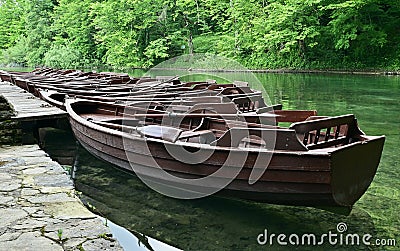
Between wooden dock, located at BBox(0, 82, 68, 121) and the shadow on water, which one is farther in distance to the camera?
wooden dock, located at BBox(0, 82, 68, 121)

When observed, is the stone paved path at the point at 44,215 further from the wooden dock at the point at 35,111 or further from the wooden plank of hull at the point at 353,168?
the wooden plank of hull at the point at 353,168

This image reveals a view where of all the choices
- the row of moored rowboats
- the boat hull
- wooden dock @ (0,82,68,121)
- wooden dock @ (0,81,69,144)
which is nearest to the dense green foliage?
Answer: wooden dock @ (0,81,69,144)

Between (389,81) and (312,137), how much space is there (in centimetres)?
1466

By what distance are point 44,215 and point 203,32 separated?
34504 mm

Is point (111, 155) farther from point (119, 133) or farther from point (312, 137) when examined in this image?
point (312, 137)

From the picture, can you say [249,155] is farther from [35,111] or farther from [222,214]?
[35,111]

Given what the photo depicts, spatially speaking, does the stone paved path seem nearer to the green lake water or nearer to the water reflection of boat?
the green lake water

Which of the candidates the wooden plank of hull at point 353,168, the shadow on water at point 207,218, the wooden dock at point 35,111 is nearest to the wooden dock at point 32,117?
the wooden dock at point 35,111

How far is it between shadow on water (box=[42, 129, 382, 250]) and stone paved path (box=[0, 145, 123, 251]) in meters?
1.03

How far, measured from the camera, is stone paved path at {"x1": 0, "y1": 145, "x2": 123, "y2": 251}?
254 cm

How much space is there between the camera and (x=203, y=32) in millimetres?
36344

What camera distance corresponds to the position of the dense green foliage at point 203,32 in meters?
22.8

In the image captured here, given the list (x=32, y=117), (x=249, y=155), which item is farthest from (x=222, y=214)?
(x=32, y=117)

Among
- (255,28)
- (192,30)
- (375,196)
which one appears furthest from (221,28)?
(375,196)
